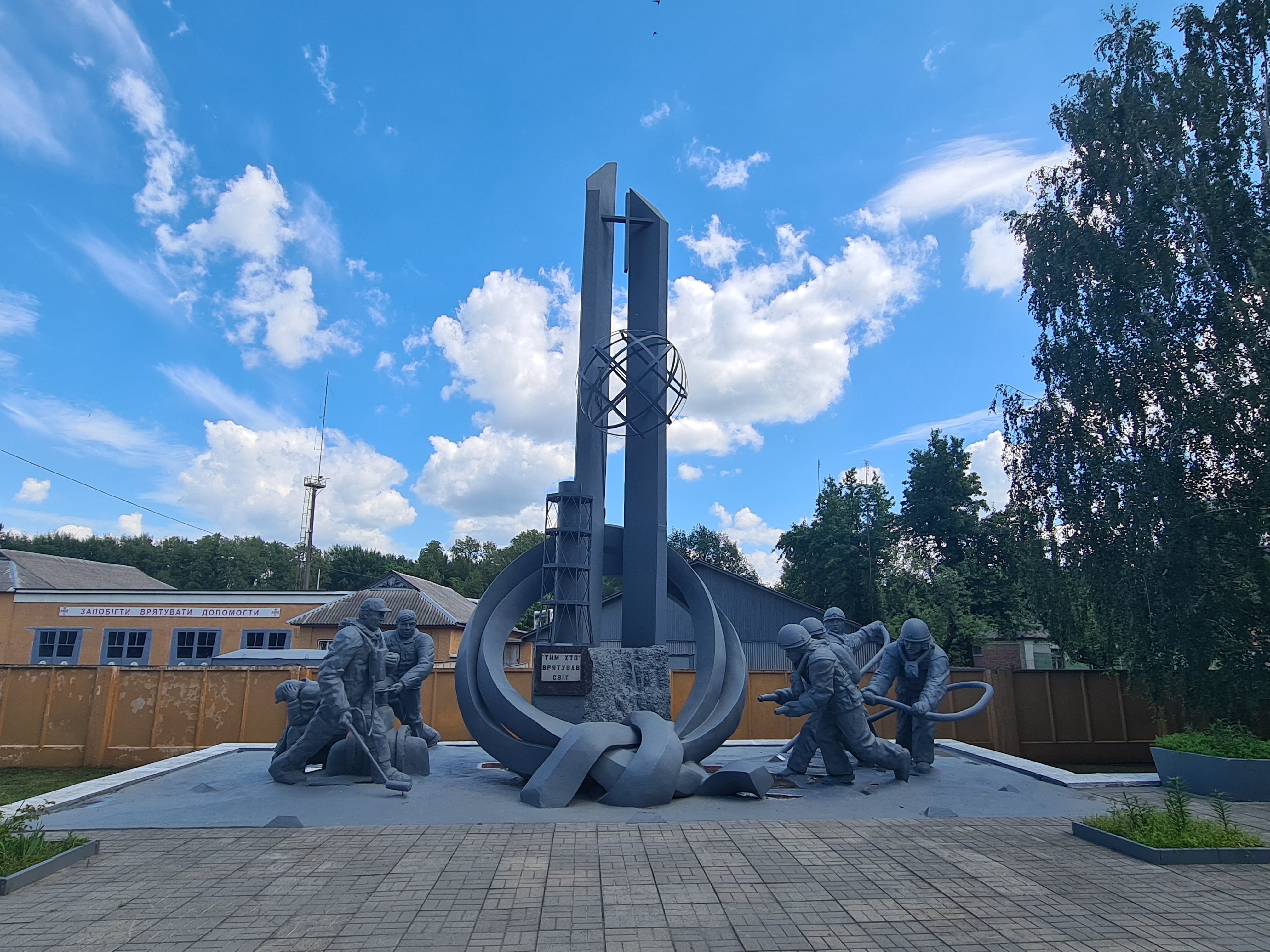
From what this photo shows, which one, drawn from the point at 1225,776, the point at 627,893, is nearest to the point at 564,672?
the point at 627,893

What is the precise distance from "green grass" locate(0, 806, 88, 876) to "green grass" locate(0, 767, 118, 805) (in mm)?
6258

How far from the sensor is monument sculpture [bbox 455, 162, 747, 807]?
29.4 feet

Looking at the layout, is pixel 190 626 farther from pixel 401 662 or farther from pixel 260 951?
pixel 260 951

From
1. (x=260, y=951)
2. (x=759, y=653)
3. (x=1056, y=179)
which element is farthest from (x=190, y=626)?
(x=1056, y=179)

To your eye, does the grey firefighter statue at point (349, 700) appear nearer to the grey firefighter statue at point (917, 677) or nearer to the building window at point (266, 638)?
the grey firefighter statue at point (917, 677)

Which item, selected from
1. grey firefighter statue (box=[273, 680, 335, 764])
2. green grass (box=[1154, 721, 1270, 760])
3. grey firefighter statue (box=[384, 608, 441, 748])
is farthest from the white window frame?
green grass (box=[1154, 721, 1270, 760])

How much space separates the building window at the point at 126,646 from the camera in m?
29.8

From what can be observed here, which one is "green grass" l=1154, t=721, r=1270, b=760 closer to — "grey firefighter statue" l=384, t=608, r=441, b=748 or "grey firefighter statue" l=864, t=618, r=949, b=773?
"grey firefighter statue" l=864, t=618, r=949, b=773

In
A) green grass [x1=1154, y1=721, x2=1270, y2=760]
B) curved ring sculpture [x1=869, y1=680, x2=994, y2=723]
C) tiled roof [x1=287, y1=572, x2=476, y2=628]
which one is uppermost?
tiled roof [x1=287, y1=572, x2=476, y2=628]

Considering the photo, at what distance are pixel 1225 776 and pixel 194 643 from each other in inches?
1246

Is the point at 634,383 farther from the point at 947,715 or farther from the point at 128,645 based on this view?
the point at 128,645

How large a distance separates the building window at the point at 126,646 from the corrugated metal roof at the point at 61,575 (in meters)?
2.67

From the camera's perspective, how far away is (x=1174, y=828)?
6867 mm

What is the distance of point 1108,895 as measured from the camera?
18.7 ft
